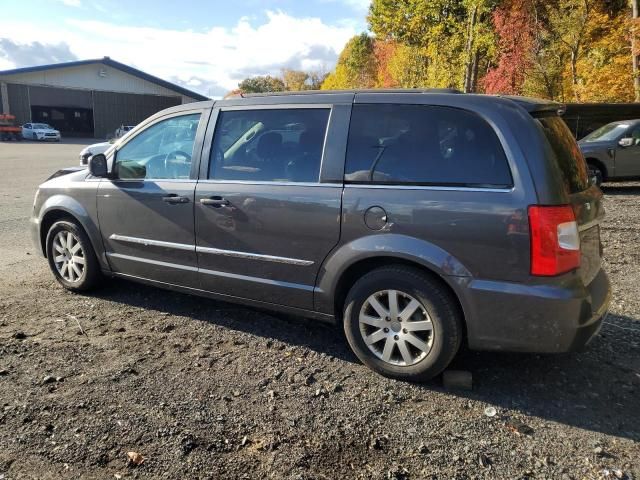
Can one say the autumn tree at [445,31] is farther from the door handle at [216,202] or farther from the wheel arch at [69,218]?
the door handle at [216,202]

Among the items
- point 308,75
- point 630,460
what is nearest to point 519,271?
point 630,460

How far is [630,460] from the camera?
2.66 meters

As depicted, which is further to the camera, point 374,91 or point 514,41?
point 514,41

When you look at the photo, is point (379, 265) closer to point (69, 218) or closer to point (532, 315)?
point (532, 315)

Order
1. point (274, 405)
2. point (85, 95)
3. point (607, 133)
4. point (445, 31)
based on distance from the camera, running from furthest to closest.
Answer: point (85, 95)
point (445, 31)
point (607, 133)
point (274, 405)

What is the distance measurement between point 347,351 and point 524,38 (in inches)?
966

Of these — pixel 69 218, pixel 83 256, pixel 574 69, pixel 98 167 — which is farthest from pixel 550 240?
pixel 574 69

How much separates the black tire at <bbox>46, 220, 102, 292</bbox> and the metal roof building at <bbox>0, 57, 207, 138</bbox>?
48321 millimetres

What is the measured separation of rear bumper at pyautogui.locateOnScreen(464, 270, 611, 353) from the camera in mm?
2959

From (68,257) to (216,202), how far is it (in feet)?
6.65

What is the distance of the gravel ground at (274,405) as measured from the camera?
264 cm

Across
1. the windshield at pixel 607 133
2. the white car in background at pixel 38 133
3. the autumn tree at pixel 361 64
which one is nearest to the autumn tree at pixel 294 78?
the autumn tree at pixel 361 64

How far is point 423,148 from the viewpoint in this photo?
3.33m

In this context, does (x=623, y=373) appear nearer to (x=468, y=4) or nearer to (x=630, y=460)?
(x=630, y=460)
